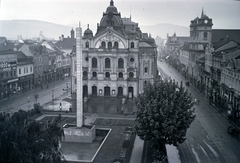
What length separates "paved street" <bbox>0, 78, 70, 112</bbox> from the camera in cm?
4756

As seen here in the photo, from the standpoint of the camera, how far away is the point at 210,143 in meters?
32.2

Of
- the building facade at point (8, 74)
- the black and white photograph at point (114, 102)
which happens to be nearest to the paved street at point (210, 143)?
the black and white photograph at point (114, 102)

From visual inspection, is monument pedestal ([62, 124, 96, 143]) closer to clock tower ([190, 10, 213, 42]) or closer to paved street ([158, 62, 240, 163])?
paved street ([158, 62, 240, 163])

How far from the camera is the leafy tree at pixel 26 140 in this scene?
720 inches

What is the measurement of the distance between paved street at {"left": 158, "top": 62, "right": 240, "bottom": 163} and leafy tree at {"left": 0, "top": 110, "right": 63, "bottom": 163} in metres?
13.6

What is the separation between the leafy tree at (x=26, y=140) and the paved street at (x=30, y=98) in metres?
26.5

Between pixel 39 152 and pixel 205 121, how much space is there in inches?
1123

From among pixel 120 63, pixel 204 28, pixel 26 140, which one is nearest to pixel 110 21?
pixel 120 63

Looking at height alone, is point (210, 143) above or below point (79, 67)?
below

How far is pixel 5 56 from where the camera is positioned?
55.8 metres

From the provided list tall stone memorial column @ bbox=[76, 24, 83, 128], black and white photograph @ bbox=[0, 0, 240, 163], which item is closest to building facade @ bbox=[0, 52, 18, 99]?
black and white photograph @ bbox=[0, 0, 240, 163]

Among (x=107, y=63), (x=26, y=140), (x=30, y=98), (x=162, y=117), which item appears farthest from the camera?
(x=107, y=63)

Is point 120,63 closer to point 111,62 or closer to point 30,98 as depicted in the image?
point 111,62

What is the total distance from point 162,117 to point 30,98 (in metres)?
36.0
